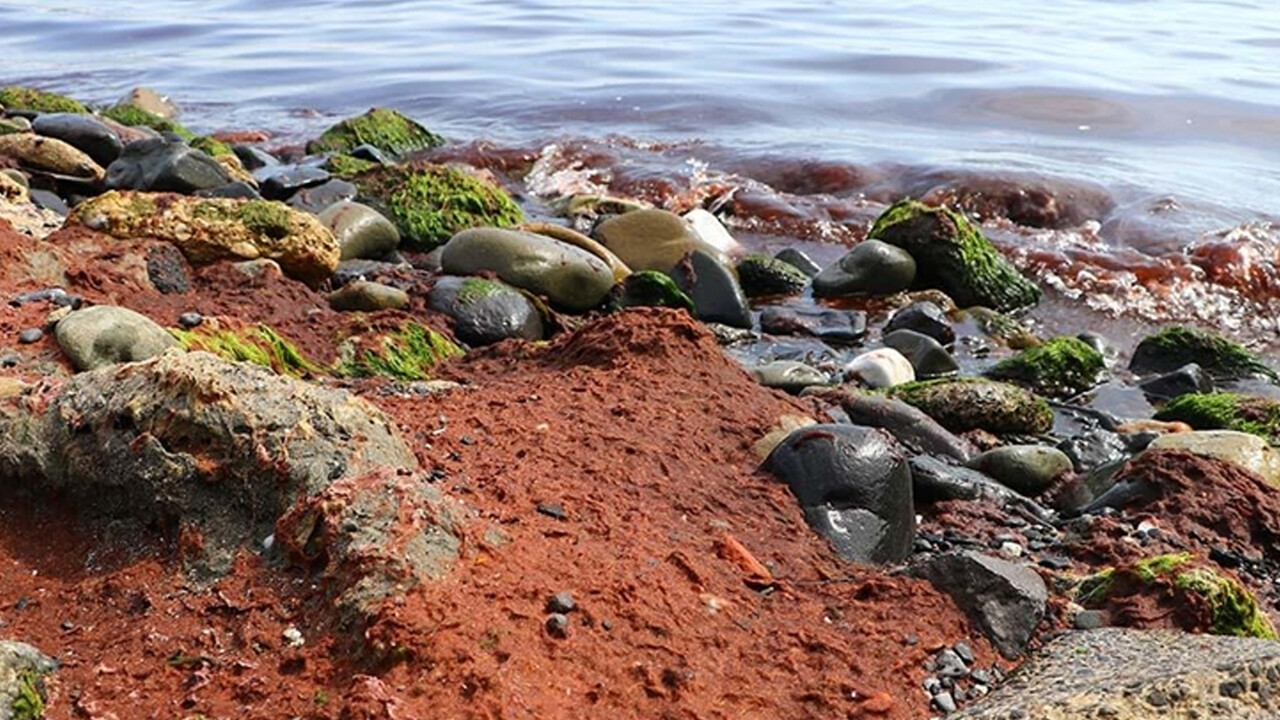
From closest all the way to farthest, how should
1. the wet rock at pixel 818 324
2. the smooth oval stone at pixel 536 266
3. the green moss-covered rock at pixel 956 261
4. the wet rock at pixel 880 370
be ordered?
the wet rock at pixel 880 370 → the smooth oval stone at pixel 536 266 → the wet rock at pixel 818 324 → the green moss-covered rock at pixel 956 261

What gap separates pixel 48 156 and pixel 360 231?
205 centimetres

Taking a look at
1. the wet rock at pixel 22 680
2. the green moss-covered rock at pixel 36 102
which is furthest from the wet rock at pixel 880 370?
the green moss-covered rock at pixel 36 102

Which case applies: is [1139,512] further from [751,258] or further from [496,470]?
[751,258]

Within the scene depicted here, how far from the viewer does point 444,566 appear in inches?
112

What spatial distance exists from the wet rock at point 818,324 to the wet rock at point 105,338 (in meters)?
3.92

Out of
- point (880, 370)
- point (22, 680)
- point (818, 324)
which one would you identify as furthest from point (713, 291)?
point (22, 680)

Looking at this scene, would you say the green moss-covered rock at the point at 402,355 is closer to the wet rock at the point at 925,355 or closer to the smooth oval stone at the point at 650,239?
the wet rock at the point at 925,355

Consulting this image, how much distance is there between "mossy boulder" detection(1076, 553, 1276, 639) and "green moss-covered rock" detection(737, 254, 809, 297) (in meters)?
4.88

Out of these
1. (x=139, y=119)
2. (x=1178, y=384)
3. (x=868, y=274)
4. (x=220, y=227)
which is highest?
(x=220, y=227)

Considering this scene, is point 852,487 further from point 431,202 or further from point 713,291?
point 431,202

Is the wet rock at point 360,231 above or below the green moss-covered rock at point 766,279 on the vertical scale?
above

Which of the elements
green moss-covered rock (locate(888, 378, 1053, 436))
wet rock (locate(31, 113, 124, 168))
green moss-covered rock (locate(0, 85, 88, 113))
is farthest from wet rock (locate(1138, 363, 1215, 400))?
green moss-covered rock (locate(0, 85, 88, 113))

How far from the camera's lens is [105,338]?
4.12 metres

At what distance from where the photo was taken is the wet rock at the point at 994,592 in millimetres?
3160
